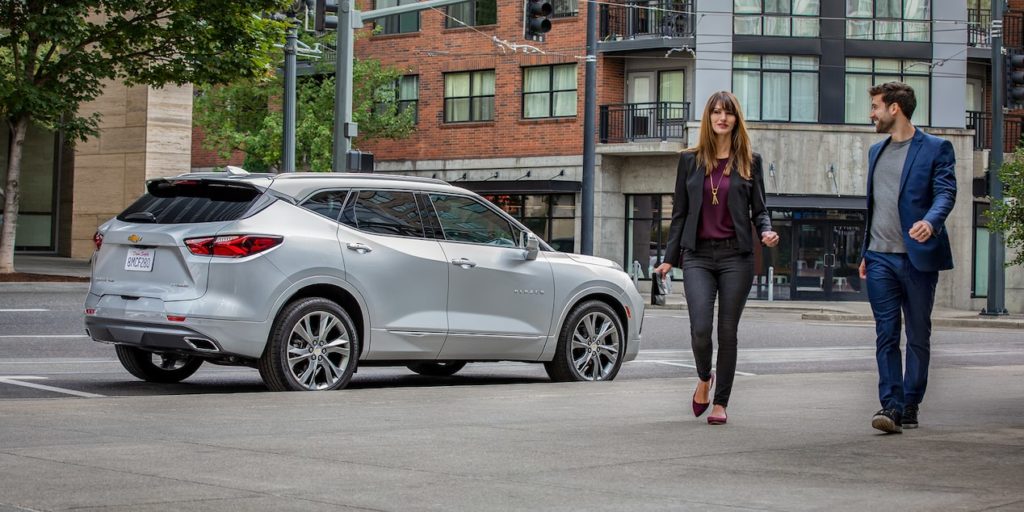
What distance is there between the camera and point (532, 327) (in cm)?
1142

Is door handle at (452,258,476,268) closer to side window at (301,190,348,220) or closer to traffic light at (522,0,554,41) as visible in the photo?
side window at (301,190,348,220)

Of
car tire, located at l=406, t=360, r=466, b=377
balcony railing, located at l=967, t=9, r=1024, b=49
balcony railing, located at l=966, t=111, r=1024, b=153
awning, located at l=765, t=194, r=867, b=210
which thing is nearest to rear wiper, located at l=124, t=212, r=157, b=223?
car tire, located at l=406, t=360, r=466, b=377

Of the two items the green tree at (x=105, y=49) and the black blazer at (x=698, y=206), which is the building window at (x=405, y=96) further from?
the black blazer at (x=698, y=206)

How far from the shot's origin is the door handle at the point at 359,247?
10.3m

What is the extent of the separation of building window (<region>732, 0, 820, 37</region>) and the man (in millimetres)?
32736

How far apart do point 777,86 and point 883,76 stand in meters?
2.98

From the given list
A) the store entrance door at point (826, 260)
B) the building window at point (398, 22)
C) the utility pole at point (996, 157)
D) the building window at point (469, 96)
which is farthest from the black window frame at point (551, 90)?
the utility pole at point (996, 157)

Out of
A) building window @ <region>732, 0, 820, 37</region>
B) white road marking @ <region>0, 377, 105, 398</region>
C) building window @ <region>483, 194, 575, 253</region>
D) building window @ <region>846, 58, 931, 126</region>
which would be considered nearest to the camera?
white road marking @ <region>0, 377, 105, 398</region>

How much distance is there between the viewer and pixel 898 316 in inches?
307

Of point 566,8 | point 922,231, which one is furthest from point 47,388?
point 566,8

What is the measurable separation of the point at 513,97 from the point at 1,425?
3585cm

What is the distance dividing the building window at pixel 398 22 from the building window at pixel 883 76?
13393 millimetres

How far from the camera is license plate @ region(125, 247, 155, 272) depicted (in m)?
9.94

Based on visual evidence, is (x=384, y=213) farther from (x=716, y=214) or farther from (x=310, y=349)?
(x=716, y=214)
